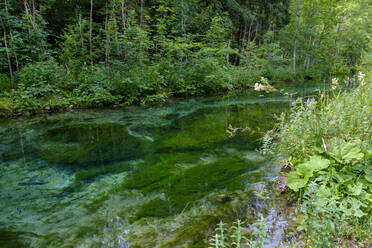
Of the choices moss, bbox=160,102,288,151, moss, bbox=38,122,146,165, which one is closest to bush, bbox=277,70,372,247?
moss, bbox=160,102,288,151

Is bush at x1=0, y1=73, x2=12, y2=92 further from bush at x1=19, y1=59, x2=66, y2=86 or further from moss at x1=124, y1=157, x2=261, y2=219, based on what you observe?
moss at x1=124, y1=157, x2=261, y2=219

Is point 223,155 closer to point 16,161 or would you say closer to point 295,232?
point 295,232

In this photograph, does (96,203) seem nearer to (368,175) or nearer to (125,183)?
(125,183)

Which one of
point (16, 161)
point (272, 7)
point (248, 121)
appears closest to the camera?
point (16, 161)

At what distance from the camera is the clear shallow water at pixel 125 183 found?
241cm

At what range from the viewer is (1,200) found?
3043 mm

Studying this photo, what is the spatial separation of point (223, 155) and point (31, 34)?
8854mm

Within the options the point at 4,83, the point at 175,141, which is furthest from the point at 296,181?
the point at 4,83

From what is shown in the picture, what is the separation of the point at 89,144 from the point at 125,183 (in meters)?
2.23

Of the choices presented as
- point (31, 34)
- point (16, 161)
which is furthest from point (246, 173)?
point (31, 34)

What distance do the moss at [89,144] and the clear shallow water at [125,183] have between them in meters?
0.02

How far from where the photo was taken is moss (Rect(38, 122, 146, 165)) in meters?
4.50

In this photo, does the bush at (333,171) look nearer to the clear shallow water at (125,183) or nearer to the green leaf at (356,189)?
the green leaf at (356,189)

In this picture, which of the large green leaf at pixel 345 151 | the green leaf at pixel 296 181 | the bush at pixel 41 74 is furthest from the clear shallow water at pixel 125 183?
the bush at pixel 41 74
